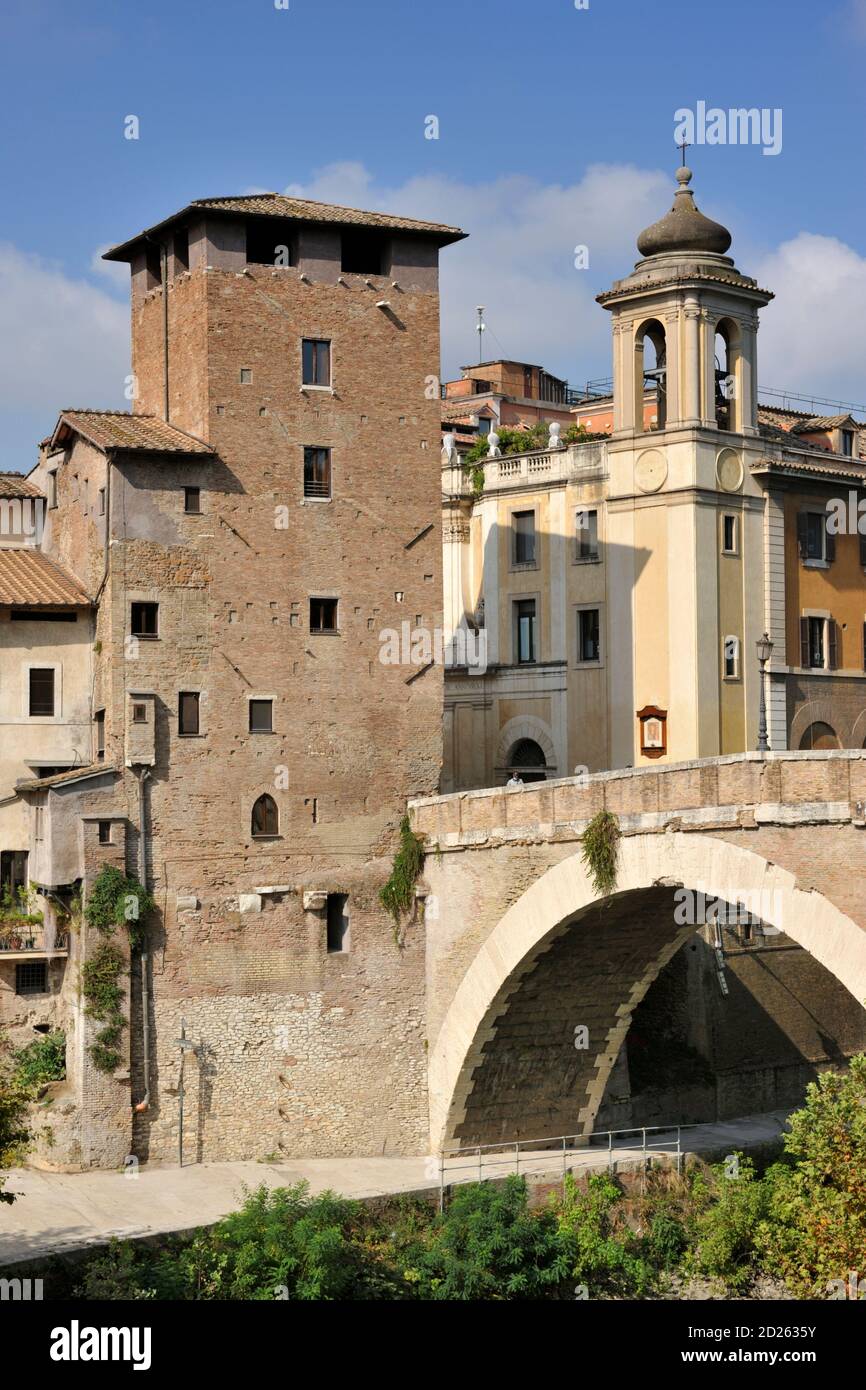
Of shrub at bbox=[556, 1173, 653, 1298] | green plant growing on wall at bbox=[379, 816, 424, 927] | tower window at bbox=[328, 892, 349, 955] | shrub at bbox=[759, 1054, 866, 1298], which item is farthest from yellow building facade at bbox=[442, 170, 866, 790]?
shrub at bbox=[759, 1054, 866, 1298]

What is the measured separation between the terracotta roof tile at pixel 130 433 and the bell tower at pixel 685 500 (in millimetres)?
12975

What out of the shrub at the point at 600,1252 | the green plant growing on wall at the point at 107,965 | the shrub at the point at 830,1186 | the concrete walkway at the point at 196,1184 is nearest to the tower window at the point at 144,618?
the green plant growing on wall at the point at 107,965

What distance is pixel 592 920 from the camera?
3381 centimetres

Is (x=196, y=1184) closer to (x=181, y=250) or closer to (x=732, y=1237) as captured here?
(x=732, y=1237)

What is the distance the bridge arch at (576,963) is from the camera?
3020 centimetres

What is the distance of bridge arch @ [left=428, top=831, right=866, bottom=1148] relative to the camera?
30.2m

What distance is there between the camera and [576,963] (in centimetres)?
3538

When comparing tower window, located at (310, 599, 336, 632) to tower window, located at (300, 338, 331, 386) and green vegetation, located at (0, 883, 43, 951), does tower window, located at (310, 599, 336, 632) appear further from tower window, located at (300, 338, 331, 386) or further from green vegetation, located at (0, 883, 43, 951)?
green vegetation, located at (0, 883, 43, 951)

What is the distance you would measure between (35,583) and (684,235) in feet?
56.7

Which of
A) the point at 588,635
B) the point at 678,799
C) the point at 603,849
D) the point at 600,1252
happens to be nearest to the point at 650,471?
the point at 588,635

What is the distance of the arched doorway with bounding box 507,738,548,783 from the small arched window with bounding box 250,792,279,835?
13.5m

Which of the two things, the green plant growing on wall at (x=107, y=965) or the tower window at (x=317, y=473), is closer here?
the green plant growing on wall at (x=107, y=965)

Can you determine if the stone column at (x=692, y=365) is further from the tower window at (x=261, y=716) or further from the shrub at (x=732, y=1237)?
the shrub at (x=732, y=1237)
